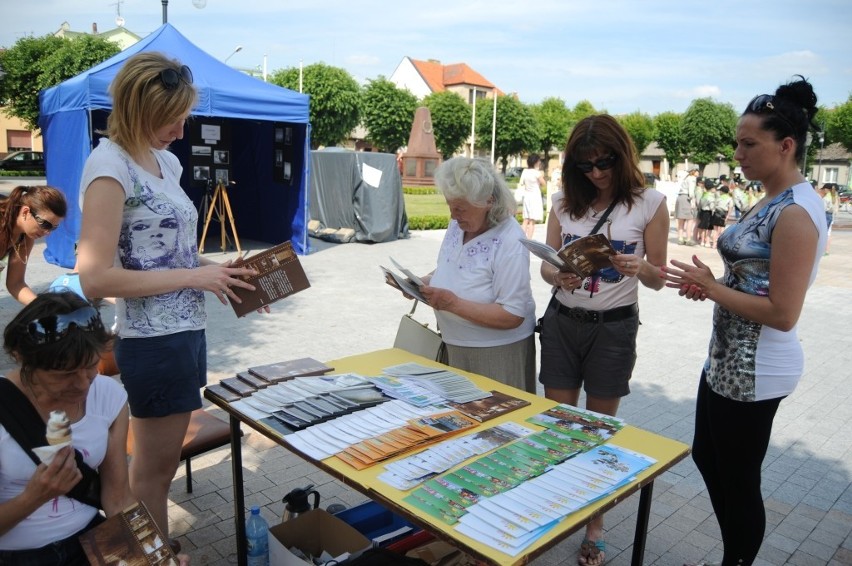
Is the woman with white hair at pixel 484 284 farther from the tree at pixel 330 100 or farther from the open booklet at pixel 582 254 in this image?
the tree at pixel 330 100

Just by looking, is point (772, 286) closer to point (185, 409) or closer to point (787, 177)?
point (787, 177)

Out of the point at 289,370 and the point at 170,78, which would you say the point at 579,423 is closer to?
the point at 289,370

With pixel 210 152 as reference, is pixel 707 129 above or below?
above

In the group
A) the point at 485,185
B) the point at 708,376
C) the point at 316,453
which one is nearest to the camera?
the point at 316,453

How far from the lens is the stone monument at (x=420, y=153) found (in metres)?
27.0

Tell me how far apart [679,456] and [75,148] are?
900cm

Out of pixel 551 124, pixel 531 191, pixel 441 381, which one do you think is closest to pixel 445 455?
pixel 441 381

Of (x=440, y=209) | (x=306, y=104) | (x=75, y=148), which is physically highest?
(x=306, y=104)

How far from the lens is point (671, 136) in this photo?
56594mm

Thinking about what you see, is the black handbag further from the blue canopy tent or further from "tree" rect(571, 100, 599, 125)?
"tree" rect(571, 100, 599, 125)

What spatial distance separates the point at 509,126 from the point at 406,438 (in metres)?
50.4

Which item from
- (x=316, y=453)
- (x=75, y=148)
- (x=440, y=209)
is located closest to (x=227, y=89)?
(x=75, y=148)

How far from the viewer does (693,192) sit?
49.0 feet

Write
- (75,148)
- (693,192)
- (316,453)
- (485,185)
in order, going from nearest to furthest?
(316,453) → (485,185) → (75,148) → (693,192)
